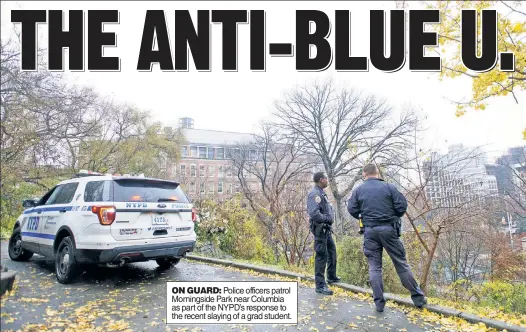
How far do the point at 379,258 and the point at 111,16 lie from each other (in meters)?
4.21

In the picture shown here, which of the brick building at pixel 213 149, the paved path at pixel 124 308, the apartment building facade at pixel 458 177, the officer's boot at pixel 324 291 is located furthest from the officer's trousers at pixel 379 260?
the brick building at pixel 213 149

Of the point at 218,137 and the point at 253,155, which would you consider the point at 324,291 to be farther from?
the point at 218,137

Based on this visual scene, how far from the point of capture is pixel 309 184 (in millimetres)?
16328

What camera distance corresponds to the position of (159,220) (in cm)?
455

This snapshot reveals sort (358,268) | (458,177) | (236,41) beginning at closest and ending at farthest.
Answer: (236,41), (358,268), (458,177)

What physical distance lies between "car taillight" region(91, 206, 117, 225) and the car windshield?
0.52 ft

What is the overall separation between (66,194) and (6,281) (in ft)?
9.84

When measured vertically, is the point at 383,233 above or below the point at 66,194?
below

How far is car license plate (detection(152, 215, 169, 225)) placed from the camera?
14.7 feet

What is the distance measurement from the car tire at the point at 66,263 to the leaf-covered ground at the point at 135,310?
0.11 meters

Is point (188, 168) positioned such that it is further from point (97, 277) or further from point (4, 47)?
point (4, 47)

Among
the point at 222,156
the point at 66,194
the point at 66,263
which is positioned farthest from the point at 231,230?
the point at 222,156

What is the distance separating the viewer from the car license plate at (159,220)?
450 centimetres

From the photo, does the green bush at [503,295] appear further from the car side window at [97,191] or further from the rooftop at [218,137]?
the rooftop at [218,137]
